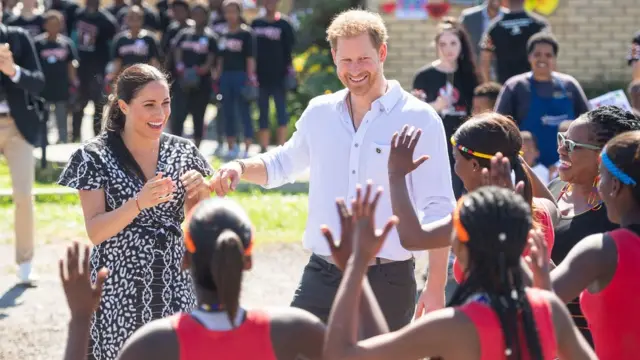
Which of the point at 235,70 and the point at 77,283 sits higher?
the point at 235,70

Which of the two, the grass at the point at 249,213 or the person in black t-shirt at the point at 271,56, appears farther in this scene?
the person in black t-shirt at the point at 271,56

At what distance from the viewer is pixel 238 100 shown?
631 inches

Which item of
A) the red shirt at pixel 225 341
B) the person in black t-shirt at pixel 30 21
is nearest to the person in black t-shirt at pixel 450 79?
the red shirt at pixel 225 341

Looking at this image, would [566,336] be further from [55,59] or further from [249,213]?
[55,59]

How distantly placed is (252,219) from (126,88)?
21.1 feet

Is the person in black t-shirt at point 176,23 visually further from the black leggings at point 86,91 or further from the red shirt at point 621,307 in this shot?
the red shirt at point 621,307

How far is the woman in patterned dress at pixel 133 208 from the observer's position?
512 centimetres

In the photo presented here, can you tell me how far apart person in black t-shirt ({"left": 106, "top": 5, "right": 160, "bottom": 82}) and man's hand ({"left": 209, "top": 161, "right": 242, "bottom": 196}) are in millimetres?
10338

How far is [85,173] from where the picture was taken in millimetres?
5184

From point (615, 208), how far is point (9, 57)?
5462 mm

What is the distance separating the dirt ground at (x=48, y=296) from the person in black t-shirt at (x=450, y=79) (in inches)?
71.1

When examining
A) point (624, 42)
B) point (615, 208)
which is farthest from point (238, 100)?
point (615, 208)

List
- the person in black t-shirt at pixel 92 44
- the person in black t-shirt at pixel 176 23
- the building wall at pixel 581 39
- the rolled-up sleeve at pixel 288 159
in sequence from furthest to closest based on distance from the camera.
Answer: the building wall at pixel 581 39 → the person in black t-shirt at pixel 92 44 → the person in black t-shirt at pixel 176 23 → the rolled-up sleeve at pixel 288 159

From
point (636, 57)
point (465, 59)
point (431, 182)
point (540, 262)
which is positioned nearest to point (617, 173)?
point (540, 262)
